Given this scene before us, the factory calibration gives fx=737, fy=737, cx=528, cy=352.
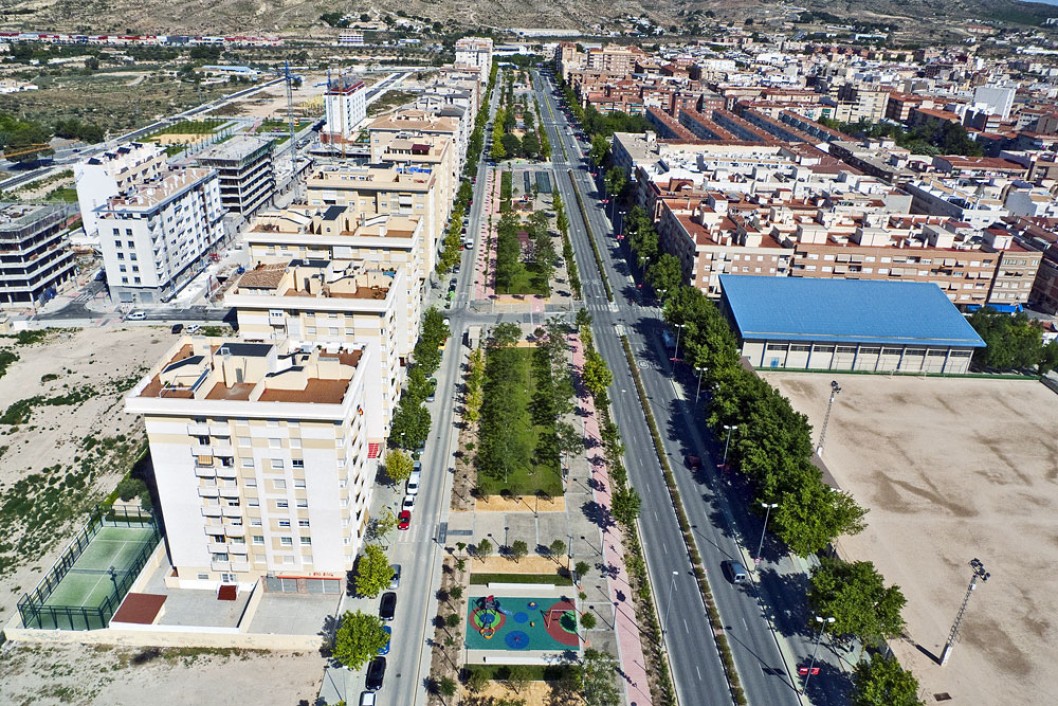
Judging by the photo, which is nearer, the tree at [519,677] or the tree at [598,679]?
the tree at [598,679]

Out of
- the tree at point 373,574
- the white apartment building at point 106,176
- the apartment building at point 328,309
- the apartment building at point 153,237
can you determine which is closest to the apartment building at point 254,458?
the tree at point 373,574

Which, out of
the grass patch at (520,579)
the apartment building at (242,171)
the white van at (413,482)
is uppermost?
the apartment building at (242,171)

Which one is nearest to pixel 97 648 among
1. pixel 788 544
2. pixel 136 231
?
pixel 788 544

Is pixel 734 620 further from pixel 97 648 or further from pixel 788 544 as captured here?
pixel 97 648

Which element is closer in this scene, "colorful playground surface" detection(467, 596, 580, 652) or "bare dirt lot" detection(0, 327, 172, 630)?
"colorful playground surface" detection(467, 596, 580, 652)

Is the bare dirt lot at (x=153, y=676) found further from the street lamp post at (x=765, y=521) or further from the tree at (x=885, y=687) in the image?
the street lamp post at (x=765, y=521)

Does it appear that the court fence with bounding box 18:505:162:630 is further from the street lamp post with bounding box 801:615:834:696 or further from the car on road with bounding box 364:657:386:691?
the street lamp post with bounding box 801:615:834:696

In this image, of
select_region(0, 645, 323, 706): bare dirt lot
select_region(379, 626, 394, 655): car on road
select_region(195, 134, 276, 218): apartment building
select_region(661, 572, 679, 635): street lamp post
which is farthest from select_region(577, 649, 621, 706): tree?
select_region(195, 134, 276, 218): apartment building
